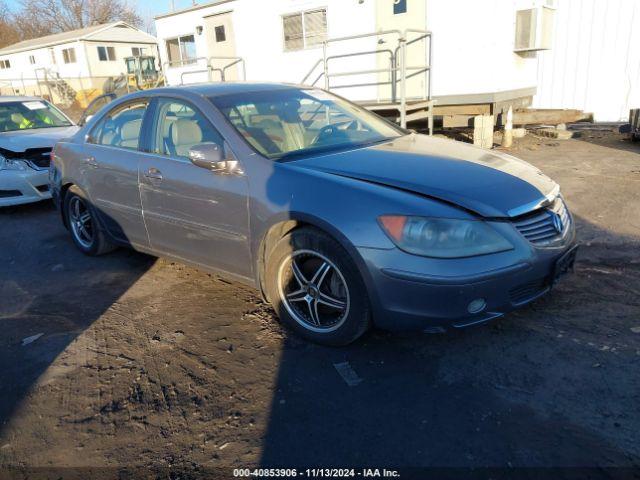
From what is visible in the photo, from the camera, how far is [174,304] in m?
3.99

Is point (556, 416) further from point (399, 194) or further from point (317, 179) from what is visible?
point (317, 179)

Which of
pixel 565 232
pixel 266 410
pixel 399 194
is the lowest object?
pixel 266 410

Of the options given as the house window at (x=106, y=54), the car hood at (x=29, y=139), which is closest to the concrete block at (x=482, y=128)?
the car hood at (x=29, y=139)

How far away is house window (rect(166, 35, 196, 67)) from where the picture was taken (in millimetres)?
14002

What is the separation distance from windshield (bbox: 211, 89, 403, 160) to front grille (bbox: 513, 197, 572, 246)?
53.7 inches

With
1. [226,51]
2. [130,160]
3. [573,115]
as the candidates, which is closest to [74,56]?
[226,51]

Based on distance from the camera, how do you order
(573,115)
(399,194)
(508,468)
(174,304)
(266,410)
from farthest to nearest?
1. (573,115)
2. (174,304)
3. (399,194)
4. (266,410)
5. (508,468)

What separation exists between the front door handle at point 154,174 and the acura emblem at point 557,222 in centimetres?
276

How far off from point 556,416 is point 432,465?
28.0 inches

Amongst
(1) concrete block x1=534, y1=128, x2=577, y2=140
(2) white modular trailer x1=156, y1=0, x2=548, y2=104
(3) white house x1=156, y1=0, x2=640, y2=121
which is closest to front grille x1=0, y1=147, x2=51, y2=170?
(2) white modular trailer x1=156, y1=0, x2=548, y2=104

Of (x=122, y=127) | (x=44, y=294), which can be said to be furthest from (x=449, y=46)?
(x=44, y=294)

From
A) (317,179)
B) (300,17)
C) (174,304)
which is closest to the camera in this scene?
(317,179)

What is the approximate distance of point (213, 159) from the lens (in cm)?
340

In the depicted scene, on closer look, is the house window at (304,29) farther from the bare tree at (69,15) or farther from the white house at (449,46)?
the bare tree at (69,15)
